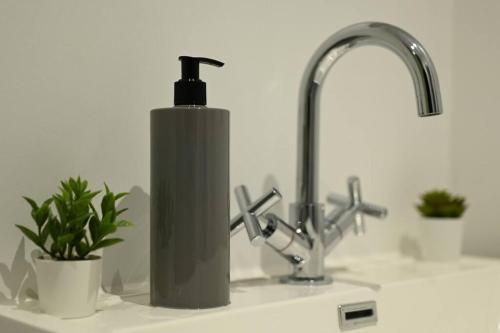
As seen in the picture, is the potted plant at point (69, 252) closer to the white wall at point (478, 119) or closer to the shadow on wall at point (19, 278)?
the shadow on wall at point (19, 278)

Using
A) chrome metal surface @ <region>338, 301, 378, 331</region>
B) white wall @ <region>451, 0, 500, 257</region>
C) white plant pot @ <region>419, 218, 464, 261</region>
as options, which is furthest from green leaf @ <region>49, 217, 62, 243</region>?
white wall @ <region>451, 0, 500, 257</region>

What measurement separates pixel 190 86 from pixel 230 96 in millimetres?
182

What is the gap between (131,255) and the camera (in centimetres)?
74

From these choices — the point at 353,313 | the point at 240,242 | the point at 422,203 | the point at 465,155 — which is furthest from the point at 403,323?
the point at 465,155

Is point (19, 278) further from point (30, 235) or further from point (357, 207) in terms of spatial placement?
point (357, 207)

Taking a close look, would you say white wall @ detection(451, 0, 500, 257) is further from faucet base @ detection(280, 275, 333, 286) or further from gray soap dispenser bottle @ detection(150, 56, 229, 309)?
gray soap dispenser bottle @ detection(150, 56, 229, 309)

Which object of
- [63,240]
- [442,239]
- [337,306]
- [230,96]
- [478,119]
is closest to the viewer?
[63,240]

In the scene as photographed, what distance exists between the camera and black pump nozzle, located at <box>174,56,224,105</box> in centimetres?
65

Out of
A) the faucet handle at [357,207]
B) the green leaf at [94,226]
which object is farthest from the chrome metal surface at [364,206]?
the green leaf at [94,226]

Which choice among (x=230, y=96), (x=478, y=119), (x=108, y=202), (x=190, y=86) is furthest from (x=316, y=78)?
(x=478, y=119)

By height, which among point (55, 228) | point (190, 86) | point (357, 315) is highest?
point (190, 86)

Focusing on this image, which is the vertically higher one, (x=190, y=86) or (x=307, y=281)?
(x=190, y=86)

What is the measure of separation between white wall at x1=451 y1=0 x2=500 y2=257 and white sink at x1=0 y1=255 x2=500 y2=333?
0.34 ft

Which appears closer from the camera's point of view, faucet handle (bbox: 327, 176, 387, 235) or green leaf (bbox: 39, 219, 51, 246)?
green leaf (bbox: 39, 219, 51, 246)
